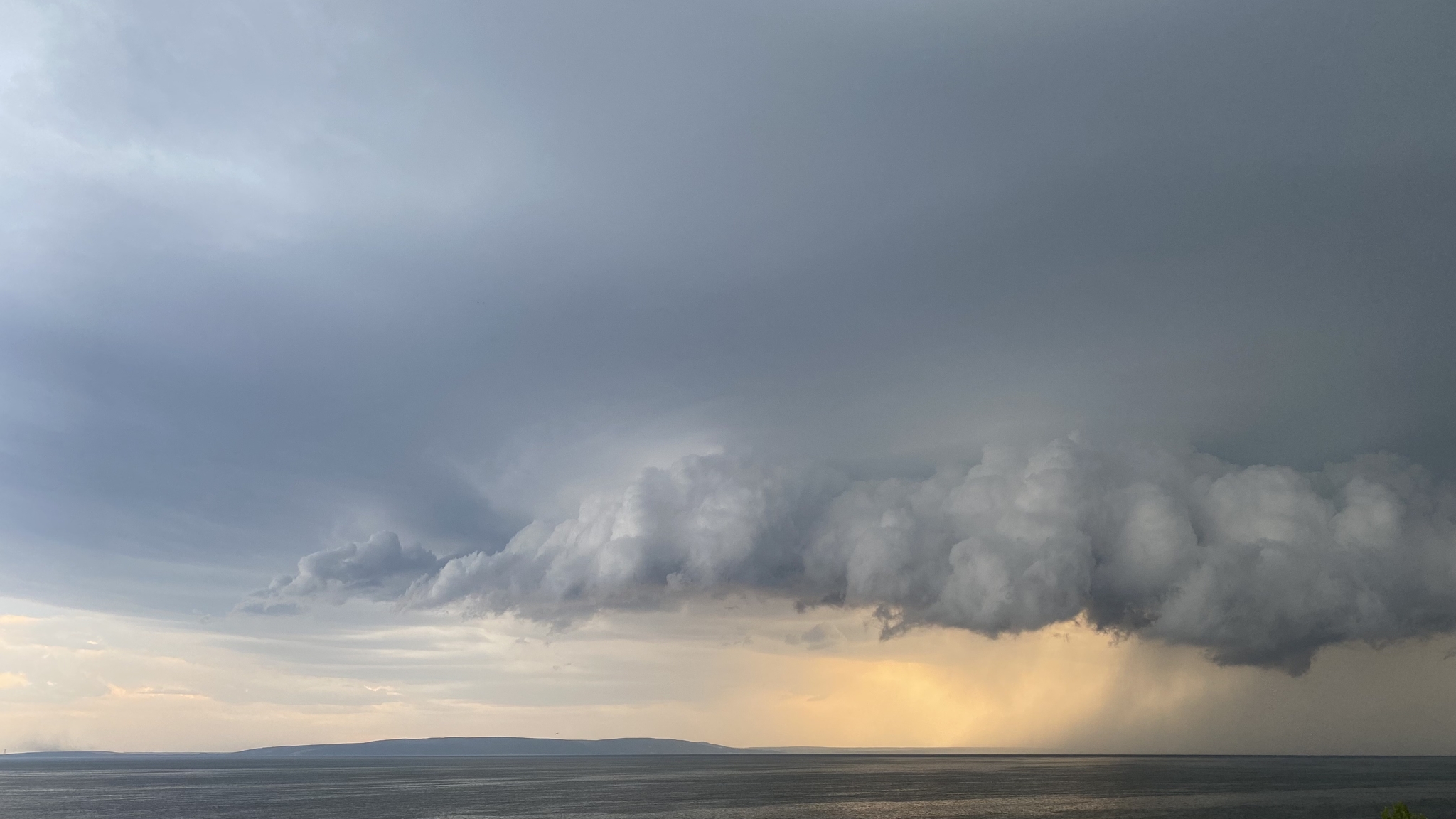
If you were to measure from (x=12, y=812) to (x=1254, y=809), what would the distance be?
269 m

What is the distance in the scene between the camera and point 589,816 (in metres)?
176

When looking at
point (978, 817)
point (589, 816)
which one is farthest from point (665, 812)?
point (978, 817)

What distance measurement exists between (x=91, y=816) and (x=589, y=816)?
10213cm

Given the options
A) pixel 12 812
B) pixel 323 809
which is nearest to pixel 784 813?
pixel 323 809

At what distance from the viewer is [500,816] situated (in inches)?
6934

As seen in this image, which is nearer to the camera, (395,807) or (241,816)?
(241,816)

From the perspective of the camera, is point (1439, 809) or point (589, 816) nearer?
point (589, 816)

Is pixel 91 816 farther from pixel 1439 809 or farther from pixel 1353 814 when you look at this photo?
pixel 1439 809

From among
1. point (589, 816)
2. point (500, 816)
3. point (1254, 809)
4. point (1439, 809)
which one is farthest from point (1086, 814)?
point (500, 816)

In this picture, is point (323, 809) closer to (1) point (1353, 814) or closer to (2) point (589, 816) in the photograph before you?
(2) point (589, 816)

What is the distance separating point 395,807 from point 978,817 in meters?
124

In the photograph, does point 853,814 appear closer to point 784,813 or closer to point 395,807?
point 784,813

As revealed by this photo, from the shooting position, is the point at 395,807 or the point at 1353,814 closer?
the point at 1353,814

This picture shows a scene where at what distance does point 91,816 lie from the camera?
7210 inches
